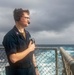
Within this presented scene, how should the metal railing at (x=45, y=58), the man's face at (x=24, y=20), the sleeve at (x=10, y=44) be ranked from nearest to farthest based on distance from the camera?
the sleeve at (x=10, y=44), the man's face at (x=24, y=20), the metal railing at (x=45, y=58)

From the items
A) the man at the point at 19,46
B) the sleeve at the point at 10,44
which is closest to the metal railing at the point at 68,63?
the man at the point at 19,46

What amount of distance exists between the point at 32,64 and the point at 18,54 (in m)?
0.33

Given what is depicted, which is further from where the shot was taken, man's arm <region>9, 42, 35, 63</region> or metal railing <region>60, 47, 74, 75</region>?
man's arm <region>9, 42, 35, 63</region>

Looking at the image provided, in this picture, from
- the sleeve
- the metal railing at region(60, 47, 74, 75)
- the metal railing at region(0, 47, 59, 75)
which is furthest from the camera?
the metal railing at region(0, 47, 59, 75)

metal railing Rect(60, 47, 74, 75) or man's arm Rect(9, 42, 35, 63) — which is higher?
man's arm Rect(9, 42, 35, 63)

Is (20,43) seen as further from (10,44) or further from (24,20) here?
(24,20)

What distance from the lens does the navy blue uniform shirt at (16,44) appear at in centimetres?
379

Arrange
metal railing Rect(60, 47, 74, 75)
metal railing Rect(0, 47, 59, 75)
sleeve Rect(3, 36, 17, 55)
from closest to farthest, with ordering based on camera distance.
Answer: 1. metal railing Rect(60, 47, 74, 75)
2. sleeve Rect(3, 36, 17, 55)
3. metal railing Rect(0, 47, 59, 75)

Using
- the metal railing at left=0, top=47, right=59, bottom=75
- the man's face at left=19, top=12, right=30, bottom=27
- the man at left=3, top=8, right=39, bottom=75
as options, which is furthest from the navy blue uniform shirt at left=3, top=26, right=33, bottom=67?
the metal railing at left=0, top=47, right=59, bottom=75

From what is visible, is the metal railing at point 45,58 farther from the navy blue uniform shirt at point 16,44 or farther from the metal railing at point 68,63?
the navy blue uniform shirt at point 16,44

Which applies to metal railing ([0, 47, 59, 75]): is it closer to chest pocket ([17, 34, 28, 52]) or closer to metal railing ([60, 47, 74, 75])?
metal railing ([60, 47, 74, 75])

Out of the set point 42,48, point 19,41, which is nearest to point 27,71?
point 19,41

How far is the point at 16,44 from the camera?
3844 millimetres

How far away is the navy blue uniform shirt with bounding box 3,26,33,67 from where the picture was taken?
3.79 m
